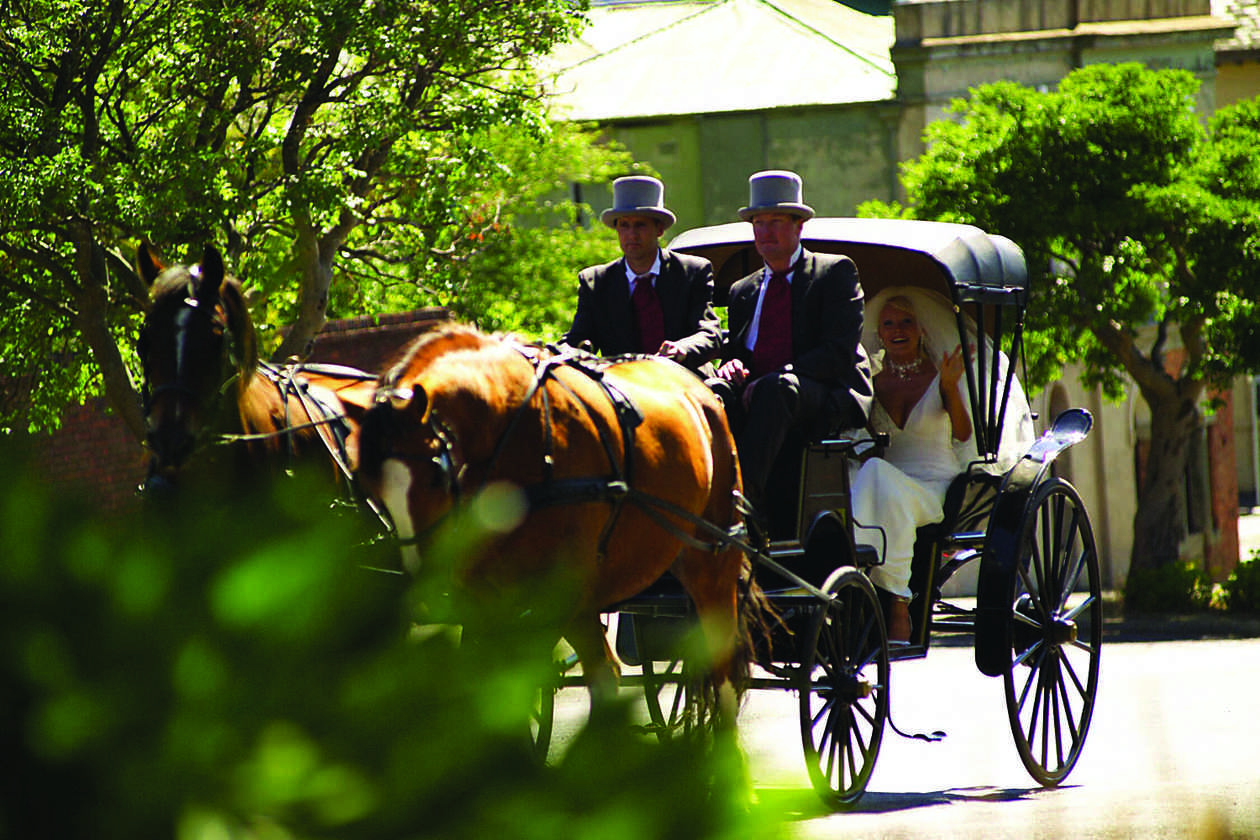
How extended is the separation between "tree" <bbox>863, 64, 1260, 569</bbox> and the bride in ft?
34.2

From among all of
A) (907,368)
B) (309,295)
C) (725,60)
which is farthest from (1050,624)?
(725,60)

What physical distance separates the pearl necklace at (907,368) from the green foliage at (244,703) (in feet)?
24.6

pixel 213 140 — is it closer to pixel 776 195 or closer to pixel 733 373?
pixel 776 195

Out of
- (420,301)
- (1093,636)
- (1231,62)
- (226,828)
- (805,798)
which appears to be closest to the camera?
(226,828)

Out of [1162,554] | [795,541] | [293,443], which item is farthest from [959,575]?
[293,443]

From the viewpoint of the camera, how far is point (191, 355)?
561 cm

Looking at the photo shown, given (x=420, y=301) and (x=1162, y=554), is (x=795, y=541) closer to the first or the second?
(x=420, y=301)

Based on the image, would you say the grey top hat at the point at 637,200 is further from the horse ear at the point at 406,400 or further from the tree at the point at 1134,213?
the tree at the point at 1134,213

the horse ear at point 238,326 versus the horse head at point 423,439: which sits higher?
the horse ear at point 238,326

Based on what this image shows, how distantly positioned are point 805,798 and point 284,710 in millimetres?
388

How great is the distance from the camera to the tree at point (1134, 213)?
18.2m

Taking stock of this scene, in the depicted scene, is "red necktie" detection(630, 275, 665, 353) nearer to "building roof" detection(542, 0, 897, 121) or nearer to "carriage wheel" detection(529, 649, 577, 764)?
"carriage wheel" detection(529, 649, 577, 764)

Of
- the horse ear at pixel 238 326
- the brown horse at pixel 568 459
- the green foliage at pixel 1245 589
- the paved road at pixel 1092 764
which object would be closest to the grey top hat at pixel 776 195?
the brown horse at pixel 568 459

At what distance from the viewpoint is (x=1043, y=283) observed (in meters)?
19.1
